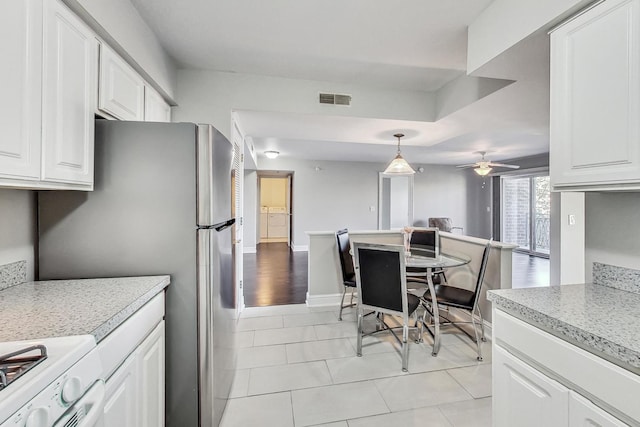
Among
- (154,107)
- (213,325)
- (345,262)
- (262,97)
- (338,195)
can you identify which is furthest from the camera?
(338,195)

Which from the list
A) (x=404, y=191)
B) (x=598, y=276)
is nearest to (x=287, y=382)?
(x=598, y=276)

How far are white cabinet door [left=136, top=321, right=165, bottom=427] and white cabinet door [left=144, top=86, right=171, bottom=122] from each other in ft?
4.97

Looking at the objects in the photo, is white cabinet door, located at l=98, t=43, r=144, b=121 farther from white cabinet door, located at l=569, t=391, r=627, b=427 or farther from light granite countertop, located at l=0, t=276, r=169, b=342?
white cabinet door, located at l=569, t=391, r=627, b=427

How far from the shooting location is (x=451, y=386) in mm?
1991

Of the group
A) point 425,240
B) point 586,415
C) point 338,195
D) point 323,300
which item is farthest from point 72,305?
point 338,195

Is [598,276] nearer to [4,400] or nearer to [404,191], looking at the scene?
[4,400]

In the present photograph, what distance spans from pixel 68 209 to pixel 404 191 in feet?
24.4

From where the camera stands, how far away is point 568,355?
37.4 inches

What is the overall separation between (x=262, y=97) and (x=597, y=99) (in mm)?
2339

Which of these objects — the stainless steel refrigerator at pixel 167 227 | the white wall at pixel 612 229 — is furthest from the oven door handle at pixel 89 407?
the white wall at pixel 612 229

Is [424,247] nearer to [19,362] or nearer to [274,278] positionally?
[274,278]

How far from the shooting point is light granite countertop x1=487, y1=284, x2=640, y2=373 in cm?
84

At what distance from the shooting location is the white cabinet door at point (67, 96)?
113cm

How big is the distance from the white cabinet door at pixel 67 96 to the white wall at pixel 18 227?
12.8 inches
